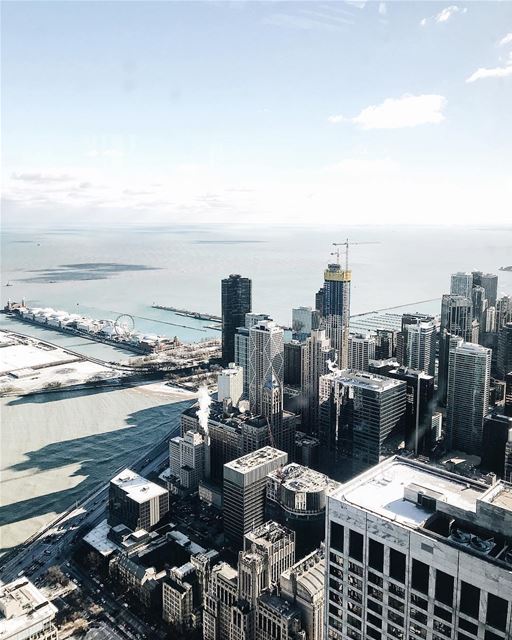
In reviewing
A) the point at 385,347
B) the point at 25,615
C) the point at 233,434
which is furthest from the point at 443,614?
the point at 385,347

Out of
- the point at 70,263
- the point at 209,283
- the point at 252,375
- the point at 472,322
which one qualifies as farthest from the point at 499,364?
the point at 70,263

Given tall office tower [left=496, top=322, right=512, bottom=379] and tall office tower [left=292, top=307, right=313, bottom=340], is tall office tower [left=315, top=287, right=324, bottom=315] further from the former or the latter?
tall office tower [left=496, top=322, right=512, bottom=379]

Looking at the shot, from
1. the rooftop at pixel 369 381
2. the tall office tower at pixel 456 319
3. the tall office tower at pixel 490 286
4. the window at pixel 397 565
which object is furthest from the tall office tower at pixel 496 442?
the tall office tower at pixel 490 286

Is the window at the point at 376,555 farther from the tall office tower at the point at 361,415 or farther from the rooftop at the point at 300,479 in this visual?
the tall office tower at the point at 361,415

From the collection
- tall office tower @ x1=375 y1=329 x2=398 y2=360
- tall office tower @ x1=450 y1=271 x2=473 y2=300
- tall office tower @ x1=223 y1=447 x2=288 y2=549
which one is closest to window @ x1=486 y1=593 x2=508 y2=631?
tall office tower @ x1=223 y1=447 x2=288 y2=549

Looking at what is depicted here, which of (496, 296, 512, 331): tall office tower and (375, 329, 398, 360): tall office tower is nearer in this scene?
(375, 329, 398, 360): tall office tower

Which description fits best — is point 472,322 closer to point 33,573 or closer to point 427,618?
point 33,573
